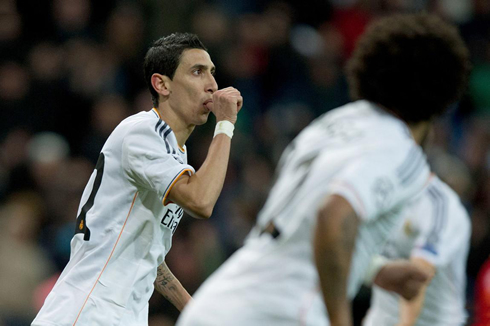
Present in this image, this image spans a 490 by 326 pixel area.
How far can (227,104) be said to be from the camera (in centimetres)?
411

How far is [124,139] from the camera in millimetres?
4031

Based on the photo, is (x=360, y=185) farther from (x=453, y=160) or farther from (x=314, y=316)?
(x=453, y=160)

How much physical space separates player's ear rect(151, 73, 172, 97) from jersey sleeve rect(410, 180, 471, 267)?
1.57 metres

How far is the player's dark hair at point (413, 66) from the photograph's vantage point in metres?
2.76

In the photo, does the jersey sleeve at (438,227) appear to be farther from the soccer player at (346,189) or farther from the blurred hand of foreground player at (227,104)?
the soccer player at (346,189)

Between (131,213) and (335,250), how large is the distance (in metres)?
1.74

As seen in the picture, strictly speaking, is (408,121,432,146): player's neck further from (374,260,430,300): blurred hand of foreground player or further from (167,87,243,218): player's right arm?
(167,87,243,218): player's right arm

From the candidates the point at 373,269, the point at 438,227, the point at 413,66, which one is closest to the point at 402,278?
the point at 373,269

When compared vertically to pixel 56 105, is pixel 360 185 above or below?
above

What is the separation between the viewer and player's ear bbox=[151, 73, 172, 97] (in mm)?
4457

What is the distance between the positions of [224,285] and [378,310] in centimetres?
242

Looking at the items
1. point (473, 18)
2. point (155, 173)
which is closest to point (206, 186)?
point (155, 173)

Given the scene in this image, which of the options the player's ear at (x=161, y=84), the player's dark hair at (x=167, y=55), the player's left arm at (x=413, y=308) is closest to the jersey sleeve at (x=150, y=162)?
the player's ear at (x=161, y=84)

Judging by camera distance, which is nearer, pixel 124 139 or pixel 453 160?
pixel 124 139
